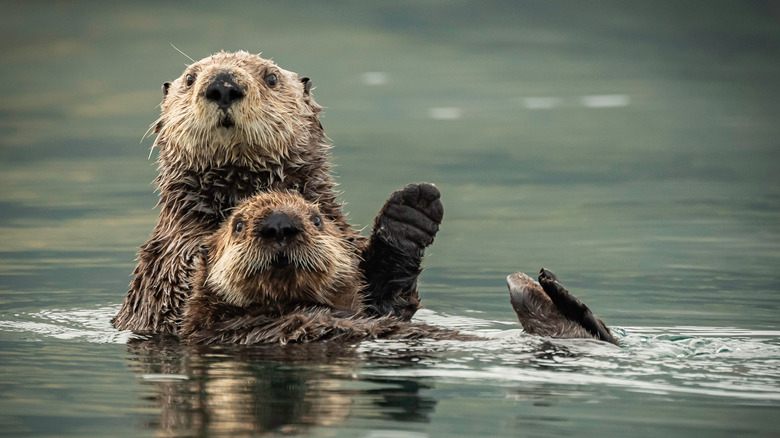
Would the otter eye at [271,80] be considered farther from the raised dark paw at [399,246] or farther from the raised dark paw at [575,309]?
the raised dark paw at [575,309]

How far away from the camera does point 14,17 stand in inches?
853

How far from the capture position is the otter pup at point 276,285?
517 centimetres

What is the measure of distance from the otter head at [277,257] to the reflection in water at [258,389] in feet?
0.88

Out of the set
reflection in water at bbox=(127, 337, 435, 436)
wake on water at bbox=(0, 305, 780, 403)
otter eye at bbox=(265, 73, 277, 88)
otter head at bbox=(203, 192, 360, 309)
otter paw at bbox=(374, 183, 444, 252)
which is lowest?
reflection in water at bbox=(127, 337, 435, 436)

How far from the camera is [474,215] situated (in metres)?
11.3

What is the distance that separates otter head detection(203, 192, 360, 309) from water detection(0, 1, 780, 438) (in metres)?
0.31

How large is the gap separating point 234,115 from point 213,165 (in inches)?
13.4

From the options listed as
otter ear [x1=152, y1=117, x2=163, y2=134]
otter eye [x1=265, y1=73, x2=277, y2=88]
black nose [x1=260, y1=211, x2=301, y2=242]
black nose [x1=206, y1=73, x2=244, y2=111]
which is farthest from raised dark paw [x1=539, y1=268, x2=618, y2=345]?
otter ear [x1=152, y1=117, x2=163, y2=134]

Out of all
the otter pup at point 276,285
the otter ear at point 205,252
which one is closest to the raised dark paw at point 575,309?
the otter pup at point 276,285

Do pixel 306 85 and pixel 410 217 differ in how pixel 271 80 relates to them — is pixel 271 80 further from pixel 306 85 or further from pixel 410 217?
pixel 410 217

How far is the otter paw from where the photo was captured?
232 inches

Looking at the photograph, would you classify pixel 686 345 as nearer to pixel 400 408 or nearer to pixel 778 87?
pixel 400 408

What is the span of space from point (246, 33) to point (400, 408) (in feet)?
53.9

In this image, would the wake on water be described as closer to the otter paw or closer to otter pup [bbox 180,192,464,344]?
otter pup [bbox 180,192,464,344]
